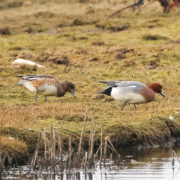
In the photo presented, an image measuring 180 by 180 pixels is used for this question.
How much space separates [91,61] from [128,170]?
12.0 metres

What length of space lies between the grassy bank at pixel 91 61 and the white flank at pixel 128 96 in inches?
10.7

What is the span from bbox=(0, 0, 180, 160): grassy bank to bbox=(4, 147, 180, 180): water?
752 mm

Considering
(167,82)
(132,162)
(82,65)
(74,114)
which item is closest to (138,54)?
(82,65)

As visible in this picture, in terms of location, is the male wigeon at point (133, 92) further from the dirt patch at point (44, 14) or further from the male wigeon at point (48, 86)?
the dirt patch at point (44, 14)

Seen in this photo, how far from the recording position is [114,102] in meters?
14.1

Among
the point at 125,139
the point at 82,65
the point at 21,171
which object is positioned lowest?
the point at 21,171

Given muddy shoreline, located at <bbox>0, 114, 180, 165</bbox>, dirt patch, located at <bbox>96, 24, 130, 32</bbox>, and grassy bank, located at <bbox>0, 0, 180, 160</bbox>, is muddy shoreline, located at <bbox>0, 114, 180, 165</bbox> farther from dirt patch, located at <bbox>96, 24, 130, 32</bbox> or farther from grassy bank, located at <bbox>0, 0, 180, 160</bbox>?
dirt patch, located at <bbox>96, 24, 130, 32</bbox>

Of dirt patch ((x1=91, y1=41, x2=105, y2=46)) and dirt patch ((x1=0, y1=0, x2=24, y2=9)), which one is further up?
dirt patch ((x1=0, y1=0, x2=24, y2=9))

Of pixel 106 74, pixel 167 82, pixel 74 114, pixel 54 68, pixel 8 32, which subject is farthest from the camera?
pixel 8 32

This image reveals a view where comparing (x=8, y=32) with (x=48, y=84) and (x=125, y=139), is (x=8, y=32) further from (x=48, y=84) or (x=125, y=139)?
(x=125, y=139)

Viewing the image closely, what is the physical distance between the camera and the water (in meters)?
8.62

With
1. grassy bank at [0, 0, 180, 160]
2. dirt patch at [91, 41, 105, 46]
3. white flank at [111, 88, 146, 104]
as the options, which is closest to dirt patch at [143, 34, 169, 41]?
grassy bank at [0, 0, 180, 160]

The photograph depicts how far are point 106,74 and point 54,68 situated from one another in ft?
6.65

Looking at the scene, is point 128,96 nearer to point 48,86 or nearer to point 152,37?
point 48,86
